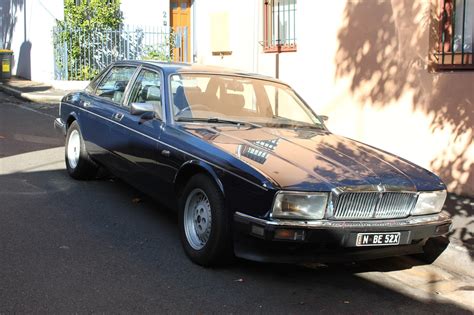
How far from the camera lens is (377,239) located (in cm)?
416

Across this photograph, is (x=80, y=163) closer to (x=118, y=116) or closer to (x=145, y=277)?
(x=118, y=116)

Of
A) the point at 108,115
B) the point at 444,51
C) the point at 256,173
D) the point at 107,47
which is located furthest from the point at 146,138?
the point at 107,47

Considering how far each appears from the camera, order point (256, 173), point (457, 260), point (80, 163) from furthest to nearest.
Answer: point (80, 163), point (457, 260), point (256, 173)

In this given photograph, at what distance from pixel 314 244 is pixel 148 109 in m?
2.12

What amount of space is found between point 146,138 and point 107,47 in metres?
12.8

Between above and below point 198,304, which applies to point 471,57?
above

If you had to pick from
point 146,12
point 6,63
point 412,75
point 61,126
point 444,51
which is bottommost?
point 61,126

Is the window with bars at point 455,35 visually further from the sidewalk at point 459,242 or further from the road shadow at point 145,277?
the road shadow at point 145,277

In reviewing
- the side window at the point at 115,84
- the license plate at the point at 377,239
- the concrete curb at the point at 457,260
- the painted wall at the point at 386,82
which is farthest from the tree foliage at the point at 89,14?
the license plate at the point at 377,239

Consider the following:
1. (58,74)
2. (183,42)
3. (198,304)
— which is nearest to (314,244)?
(198,304)

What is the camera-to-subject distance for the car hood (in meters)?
4.14

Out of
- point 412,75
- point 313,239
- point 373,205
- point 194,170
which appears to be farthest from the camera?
point 412,75

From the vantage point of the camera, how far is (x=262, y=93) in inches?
234

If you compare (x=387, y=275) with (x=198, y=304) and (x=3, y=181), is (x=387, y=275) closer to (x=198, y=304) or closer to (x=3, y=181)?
(x=198, y=304)
